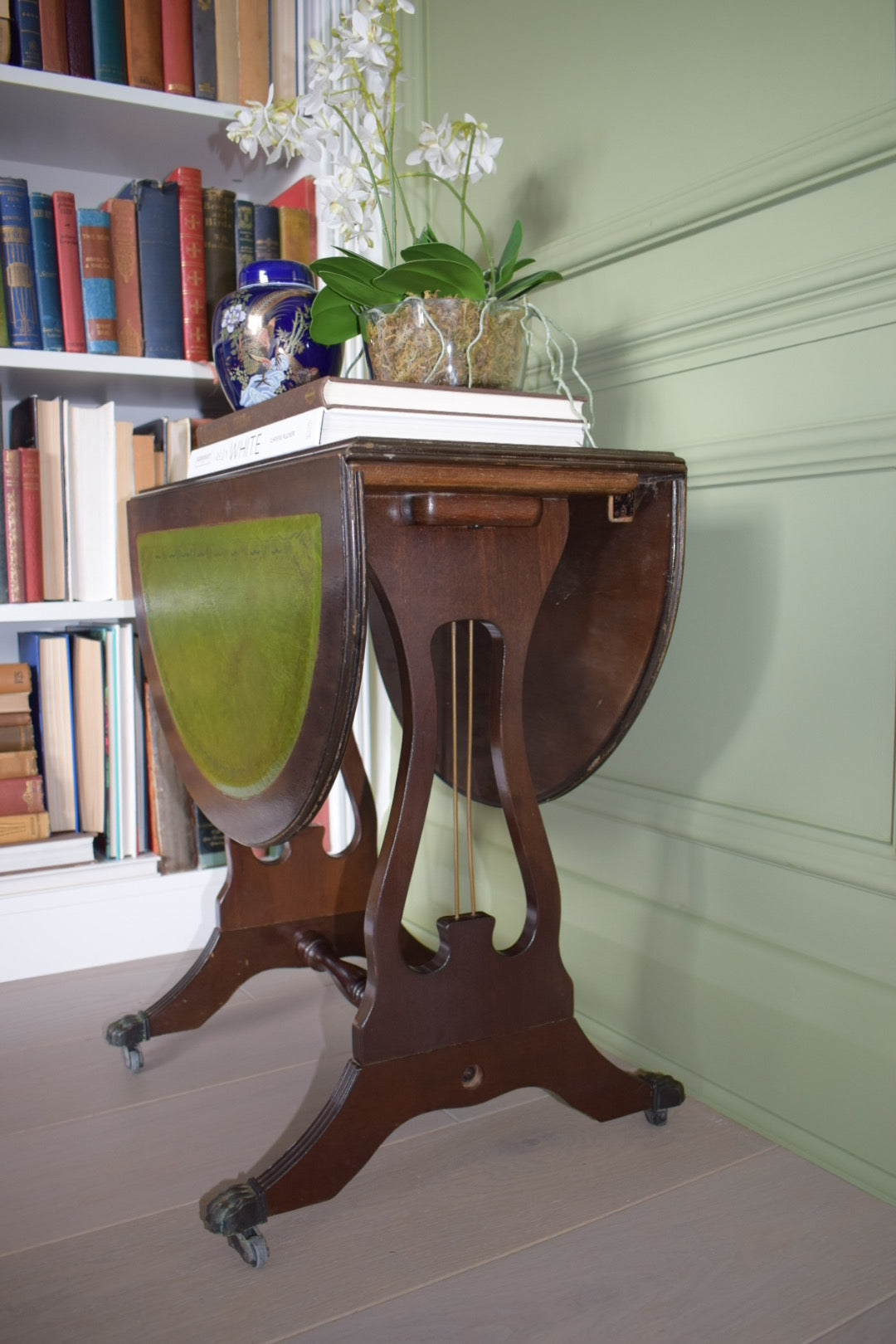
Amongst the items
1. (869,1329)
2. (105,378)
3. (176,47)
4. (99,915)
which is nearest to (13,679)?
(99,915)

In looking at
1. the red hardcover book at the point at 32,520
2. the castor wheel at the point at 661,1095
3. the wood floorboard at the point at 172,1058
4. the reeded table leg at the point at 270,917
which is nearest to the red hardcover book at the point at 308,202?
the red hardcover book at the point at 32,520

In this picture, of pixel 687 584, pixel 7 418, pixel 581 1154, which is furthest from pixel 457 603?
pixel 7 418

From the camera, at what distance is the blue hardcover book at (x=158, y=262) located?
1799mm

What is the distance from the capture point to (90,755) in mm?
1814

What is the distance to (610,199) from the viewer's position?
4.54 feet

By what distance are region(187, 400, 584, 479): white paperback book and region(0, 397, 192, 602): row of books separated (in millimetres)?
666

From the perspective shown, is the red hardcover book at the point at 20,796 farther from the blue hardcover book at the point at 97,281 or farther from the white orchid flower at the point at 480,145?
the white orchid flower at the point at 480,145

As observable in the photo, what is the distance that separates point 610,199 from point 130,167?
105 cm

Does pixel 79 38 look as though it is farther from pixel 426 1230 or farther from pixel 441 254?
pixel 426 1230

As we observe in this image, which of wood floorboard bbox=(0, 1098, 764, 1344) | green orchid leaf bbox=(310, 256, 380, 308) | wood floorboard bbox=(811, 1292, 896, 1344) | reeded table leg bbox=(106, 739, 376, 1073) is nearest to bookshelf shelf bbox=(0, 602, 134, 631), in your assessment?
reeded table leg bbox=(106, 739, 376, 1073)

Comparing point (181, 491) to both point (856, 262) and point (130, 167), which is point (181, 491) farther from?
point (130, 167)

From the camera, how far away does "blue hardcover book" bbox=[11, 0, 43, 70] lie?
1.68 metres

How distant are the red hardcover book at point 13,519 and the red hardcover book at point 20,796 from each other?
0.29m

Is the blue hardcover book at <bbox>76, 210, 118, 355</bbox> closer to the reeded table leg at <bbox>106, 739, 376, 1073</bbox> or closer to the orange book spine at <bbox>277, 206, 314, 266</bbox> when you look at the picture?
the orange book spine at <bbox>277, 206, 314, 266</bbox>
